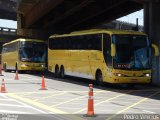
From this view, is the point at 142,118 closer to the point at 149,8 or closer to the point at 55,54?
the point at 149,8

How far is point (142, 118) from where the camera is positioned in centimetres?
1300

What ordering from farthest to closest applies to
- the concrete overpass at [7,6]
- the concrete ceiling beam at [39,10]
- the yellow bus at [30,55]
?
1. the concrete overpass at [7,6]
2. the yellow bus at [30,55]
3. the concrete ceiling beam at [39,10]

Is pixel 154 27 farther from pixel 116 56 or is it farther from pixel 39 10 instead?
pixel 39 10

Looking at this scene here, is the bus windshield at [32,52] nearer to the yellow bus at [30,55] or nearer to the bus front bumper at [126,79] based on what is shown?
the yellow bus at [30,55]

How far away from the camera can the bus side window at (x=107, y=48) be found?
25125 mm

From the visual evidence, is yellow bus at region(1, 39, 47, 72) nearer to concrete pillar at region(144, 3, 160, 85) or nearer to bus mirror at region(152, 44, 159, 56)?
concrete pillar at region(144, 3, 160, 85)

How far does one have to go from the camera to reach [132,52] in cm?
2505

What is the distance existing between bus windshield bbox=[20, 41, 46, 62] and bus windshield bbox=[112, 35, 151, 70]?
62.0 feet

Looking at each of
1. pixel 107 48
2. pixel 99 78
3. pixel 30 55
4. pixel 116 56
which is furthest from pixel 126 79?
pixel 30 55

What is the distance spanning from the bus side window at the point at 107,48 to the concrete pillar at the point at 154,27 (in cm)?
445

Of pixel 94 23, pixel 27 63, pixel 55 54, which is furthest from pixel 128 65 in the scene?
pixel 94 23

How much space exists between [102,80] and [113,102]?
27.4 ft

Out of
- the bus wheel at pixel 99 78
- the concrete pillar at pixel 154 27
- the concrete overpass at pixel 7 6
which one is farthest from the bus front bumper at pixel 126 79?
the concrete overpass at pixel 7 6

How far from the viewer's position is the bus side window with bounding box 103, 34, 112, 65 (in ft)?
82.4
